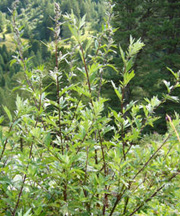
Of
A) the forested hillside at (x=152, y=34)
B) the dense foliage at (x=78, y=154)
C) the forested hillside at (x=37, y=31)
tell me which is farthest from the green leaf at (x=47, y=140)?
the forested hillside at (x=37, y=31)

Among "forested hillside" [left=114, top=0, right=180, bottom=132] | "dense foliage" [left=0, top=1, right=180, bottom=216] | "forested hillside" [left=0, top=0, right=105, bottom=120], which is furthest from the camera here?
"forested hillside" [left=0, top=0, right=105, bottom=120]

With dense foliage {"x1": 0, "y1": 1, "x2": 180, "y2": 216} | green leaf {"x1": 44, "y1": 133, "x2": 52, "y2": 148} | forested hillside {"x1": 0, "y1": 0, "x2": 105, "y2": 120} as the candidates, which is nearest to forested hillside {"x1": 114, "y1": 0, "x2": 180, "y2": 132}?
dense foliage {"x1": 0, "y1": 1, "x2": 180, "y2": 216}

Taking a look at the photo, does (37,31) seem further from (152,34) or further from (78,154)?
(78,154)

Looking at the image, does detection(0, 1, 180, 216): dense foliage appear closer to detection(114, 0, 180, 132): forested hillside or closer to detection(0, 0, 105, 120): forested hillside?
detection(114, 0, 180, 132): forested hillside

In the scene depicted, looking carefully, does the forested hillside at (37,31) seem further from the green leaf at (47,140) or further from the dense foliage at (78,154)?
the green leaf at (47,140)

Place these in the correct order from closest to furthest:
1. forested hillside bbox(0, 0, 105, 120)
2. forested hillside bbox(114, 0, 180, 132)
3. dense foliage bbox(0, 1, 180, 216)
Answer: dense foliage bbox(0, 1, 180, 216)
forested hillside bbox(114, 0, 180, 132)
forested hillside bbox(0, 0, 105, 120)

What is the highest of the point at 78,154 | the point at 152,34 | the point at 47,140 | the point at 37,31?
the point at 37,31

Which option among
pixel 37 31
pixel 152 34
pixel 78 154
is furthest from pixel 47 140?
pixel 37 31

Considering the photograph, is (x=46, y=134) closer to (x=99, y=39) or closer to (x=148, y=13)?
(x=99, y=39)

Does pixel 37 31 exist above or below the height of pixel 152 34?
above

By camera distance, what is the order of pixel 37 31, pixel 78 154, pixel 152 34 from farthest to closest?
pixel 37 31, pixel 152 34, pixel 78 154

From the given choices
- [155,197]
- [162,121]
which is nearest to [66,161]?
[155,197]

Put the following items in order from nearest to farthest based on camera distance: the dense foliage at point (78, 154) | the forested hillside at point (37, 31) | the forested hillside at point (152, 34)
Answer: the dense foliage at point (78, 154), the forested hillside at point (152, 34), the forested hillside at point (37, 31)

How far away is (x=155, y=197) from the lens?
5.75 feet
